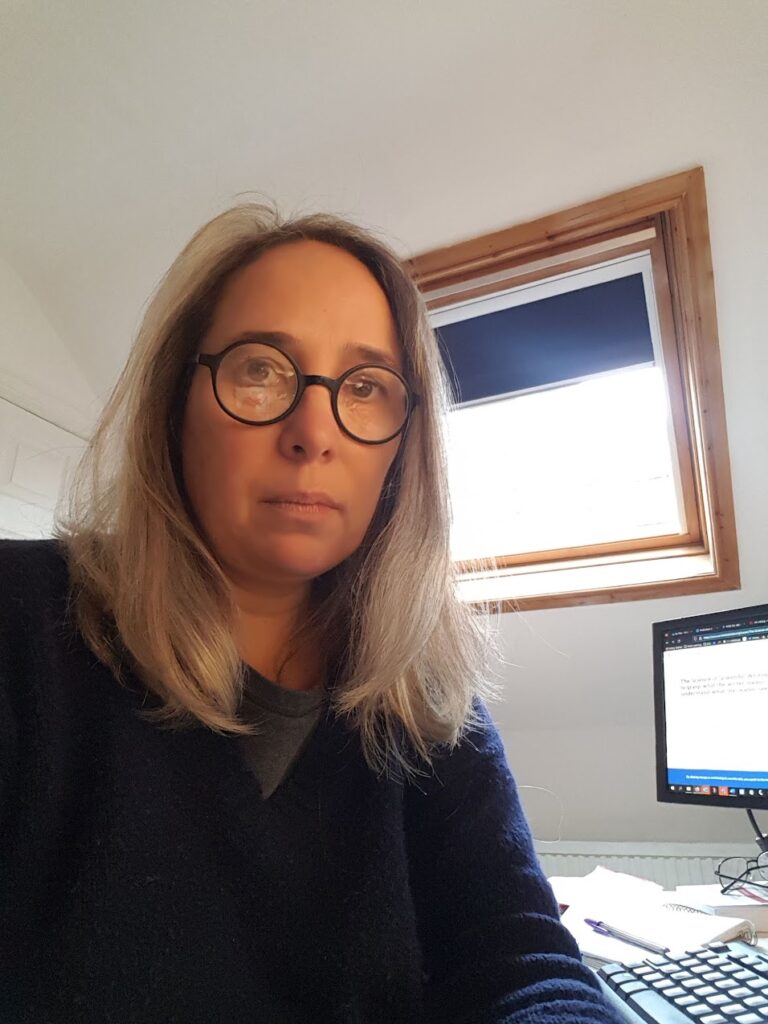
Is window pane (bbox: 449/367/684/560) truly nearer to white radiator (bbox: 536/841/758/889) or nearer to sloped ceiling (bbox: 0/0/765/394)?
sloped ceiling (bbox: 0/0/765/394)

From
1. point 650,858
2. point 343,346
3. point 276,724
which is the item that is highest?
point 343,346

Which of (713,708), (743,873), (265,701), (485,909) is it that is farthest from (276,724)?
(743,873)

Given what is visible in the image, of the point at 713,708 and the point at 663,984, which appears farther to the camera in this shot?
the point at 713,708

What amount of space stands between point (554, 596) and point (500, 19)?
1.33 metres

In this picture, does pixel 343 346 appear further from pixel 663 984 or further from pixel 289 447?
pixel 663 984

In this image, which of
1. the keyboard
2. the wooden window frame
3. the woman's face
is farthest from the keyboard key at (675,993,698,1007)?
the wooden window frame

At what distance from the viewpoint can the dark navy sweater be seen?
20.8 inches

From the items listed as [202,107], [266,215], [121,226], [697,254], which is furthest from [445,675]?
[121,226]

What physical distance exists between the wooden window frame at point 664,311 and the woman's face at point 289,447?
0.80 m

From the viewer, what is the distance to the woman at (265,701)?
549 mm

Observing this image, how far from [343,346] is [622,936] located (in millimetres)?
983

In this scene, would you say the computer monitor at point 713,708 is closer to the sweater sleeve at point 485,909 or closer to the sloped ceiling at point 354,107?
the sweater sleeve at point 485,909

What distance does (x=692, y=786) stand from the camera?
133cm

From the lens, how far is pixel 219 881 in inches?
23.2
